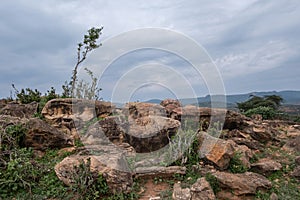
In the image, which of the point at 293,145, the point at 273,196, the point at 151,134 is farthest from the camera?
the point at 293,145

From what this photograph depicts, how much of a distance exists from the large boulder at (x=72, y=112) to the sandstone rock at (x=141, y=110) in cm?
92

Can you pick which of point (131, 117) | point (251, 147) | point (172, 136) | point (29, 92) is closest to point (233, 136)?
point (251, 147)

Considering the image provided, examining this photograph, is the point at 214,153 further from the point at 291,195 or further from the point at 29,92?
the point at 29,92

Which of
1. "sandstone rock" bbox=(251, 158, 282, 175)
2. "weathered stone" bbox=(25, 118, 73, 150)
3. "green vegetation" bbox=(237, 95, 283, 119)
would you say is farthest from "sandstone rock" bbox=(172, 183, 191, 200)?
"green vegetation" bbox=(237, 95, 283, 119)

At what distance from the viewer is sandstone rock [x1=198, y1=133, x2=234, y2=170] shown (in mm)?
5363

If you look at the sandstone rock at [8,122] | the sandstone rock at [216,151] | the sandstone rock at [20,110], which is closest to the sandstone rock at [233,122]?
the sandstone rock at [216,151]

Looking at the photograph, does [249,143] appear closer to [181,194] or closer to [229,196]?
[229,196]

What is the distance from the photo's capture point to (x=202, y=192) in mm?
4090

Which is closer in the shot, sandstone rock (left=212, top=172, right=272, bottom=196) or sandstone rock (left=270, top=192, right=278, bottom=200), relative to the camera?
sandstone rock (left=270, top=192, right=278, bottom=200)

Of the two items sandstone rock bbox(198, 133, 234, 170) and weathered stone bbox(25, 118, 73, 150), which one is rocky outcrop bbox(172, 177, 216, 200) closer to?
sandstone rock bbox(198, 133, 234, 170)

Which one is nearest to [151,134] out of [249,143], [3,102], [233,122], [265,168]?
[265,168]

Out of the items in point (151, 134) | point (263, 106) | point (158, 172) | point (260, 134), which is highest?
point (263, 106)

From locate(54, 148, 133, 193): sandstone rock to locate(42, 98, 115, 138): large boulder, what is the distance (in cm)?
262

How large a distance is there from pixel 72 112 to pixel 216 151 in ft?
14.5
